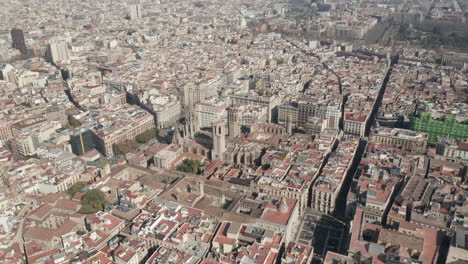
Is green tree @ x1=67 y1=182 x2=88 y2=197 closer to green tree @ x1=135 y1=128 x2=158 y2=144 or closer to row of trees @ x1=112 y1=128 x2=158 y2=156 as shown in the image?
row of trees @ x1=112 y1=128 x2=158 y2=156

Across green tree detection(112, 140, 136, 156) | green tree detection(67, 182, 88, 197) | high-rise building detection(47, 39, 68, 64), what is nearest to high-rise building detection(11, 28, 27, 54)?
high-rise building detection(47, 39, 68, 64)

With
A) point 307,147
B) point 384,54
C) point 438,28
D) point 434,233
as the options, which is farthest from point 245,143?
point 438,28

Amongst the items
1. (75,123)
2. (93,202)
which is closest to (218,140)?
(93,202)

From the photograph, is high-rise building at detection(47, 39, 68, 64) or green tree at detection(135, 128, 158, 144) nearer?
green tree at detection(135, 128, 158, 144)

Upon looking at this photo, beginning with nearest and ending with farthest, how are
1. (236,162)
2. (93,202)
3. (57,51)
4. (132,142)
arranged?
(93,202), (236,162), (132,142), (57,51)

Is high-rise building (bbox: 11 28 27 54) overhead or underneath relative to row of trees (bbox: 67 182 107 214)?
overhead

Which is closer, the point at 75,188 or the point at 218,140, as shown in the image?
the point at 75,188

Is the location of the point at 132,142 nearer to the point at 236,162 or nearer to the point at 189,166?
the point at 189,166

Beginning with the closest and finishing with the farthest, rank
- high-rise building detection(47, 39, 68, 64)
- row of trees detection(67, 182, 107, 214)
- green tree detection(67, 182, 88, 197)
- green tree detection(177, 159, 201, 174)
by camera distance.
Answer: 1. row of trees detection(67, 182, 107, 214)
2. green tree detection(67, 182, 88, 197)
3. green tree detection(177, 159, 201, 174)
4. high-rise building detection(47, 39, 68, 64)
